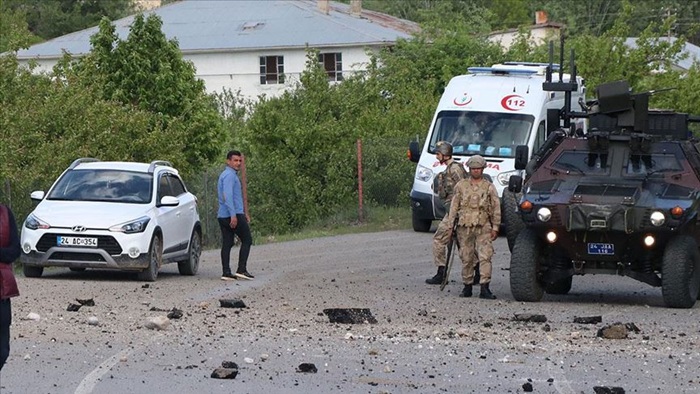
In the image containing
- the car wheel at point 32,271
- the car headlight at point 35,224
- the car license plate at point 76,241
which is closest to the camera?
the car license plate at point 76,241

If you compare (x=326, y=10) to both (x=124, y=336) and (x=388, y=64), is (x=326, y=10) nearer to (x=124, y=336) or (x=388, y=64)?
(x=388, y=64)

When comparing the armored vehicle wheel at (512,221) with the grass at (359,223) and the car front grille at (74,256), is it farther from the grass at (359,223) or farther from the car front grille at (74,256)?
the grass at (359,223)

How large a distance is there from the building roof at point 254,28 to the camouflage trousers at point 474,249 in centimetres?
5234

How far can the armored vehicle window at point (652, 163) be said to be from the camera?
17.2 metres

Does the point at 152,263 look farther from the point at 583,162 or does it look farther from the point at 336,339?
the point at 336,339

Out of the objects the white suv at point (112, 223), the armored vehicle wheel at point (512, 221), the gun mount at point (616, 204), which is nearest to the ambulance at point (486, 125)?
the armored vehicle wheel at point (512, 221)

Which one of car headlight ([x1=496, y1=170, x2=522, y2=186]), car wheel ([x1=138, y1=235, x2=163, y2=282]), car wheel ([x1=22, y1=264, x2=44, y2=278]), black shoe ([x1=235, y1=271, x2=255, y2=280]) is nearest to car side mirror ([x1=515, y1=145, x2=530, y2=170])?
black shoe ([x1=235, y1=271, x2=255, y2=280])

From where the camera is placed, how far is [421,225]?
95.8ft

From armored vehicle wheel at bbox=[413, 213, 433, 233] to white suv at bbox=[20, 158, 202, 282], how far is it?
333 inches

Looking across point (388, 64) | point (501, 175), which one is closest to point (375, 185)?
point (501, 175)

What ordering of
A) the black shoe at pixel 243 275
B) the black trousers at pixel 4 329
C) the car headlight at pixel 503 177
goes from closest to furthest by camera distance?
the black trousers at pixel 4 329 → the black shoe at pixel 243 275 → the car headlight at pixel 503 177

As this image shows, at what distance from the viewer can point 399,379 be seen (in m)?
11.0

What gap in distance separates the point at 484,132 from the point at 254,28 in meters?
48.8

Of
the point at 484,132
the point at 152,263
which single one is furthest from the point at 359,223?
the point at 152,263
